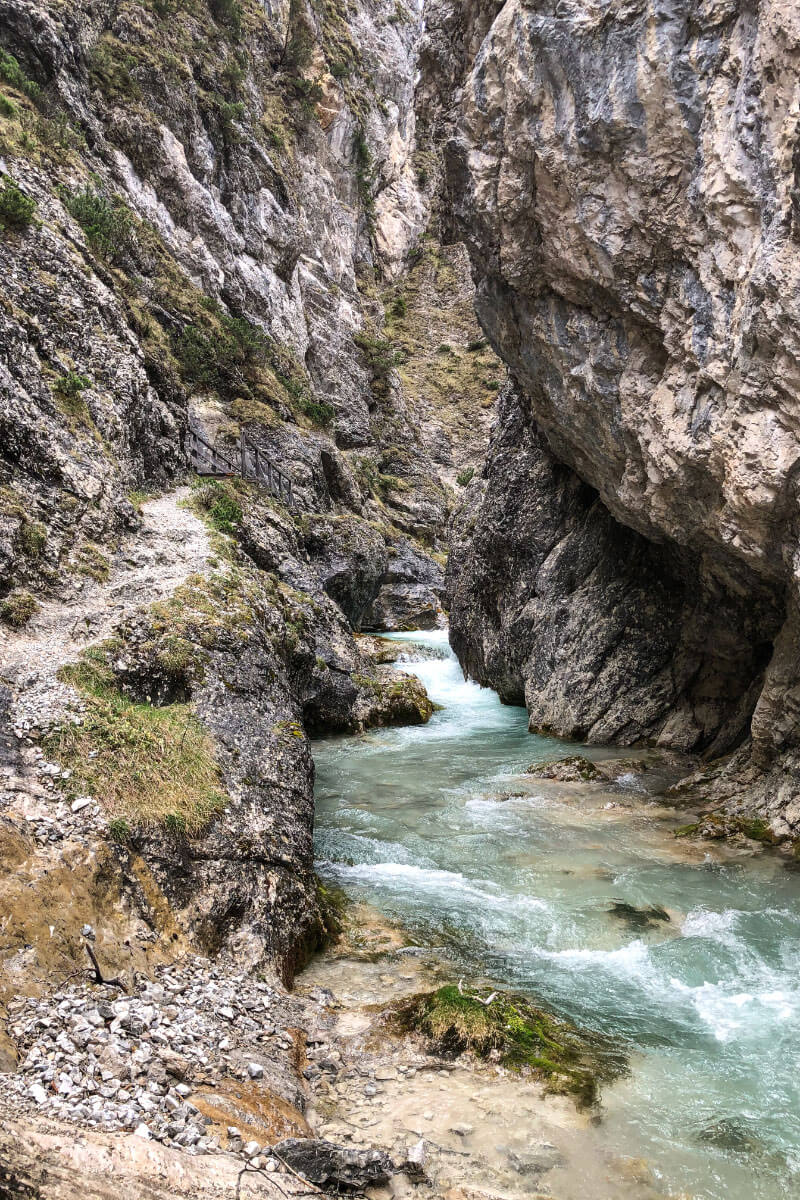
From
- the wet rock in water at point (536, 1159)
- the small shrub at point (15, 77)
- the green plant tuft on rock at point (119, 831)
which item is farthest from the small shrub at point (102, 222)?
the wet rock in water at point (536, 1159)

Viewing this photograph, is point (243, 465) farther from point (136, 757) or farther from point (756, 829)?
point (756, 829)

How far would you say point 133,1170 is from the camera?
3.92 metres

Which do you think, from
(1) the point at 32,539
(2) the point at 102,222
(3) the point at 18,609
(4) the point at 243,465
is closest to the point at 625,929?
(3) the point at 18,609

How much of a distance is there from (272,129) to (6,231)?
3456 cm

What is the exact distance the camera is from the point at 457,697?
26.5m

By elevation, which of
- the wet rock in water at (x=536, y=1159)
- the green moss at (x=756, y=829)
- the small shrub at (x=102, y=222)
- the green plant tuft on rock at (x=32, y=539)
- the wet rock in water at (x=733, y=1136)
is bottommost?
the wet rock in water at (x=733, y=1136)

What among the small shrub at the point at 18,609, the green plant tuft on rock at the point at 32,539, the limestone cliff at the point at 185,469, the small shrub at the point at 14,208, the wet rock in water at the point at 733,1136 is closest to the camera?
the wet rock in water at the point at 733,1136

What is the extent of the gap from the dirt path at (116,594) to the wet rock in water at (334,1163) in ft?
20.8

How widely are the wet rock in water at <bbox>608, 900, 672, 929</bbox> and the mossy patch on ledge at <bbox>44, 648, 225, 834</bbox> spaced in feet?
Result: 18.7

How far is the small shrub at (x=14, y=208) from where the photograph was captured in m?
16.5

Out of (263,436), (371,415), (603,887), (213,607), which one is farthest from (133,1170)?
(371,415)

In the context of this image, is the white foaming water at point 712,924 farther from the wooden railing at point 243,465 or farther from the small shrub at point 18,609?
the wooden railing at point 243,465

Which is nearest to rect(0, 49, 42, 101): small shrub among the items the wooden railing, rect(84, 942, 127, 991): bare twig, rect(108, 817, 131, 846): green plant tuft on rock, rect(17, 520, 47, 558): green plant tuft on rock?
the wooden railing

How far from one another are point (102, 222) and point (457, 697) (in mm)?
20914
